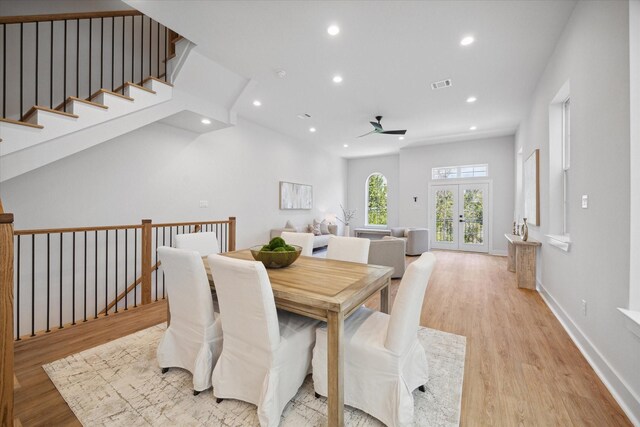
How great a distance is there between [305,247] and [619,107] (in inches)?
101

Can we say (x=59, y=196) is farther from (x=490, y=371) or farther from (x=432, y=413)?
(x=490, y=371)

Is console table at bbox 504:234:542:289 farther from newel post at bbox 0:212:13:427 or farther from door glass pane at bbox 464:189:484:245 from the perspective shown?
newel post at bbox 0:212:13:427

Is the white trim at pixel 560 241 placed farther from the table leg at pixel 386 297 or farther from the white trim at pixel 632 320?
the table leg at pixel 386 297

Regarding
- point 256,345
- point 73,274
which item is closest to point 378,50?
point 256,345

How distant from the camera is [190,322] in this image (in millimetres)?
1819

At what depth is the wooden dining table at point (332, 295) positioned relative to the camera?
4.52ft

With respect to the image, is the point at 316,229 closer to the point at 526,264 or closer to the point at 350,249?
the point at 526,264

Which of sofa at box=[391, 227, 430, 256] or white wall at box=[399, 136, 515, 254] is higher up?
white wall at box=[399, 136, 515, 254]

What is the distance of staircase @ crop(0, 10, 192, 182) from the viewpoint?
8.53ft

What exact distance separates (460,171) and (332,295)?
7.45m

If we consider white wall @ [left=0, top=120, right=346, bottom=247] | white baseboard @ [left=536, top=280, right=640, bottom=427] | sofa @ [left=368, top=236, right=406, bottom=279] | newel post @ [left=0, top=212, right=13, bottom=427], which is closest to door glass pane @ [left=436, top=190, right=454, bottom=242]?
white wall @ [left=0, top=120, right=346, bottom=247]

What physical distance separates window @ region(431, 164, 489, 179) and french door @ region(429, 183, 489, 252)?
28cm

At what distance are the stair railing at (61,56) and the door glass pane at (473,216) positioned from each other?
7.47 m

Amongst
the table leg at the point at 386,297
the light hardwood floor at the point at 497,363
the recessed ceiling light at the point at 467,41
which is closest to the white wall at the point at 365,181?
the light hardwood floor at the point at 497,363
